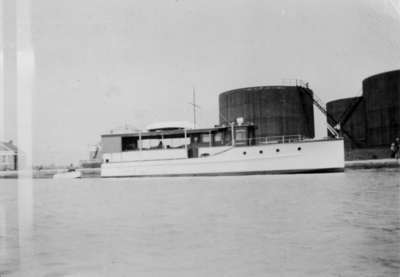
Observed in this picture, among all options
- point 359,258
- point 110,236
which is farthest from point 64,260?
point 359,258

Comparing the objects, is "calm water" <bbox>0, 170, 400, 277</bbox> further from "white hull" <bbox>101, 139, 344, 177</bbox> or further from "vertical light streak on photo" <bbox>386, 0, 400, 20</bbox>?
"white hull" <bbox>101, 139, 344, 177</bbox>

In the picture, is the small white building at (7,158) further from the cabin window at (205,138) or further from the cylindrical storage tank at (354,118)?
the cylindrical storage tank at (354,118)

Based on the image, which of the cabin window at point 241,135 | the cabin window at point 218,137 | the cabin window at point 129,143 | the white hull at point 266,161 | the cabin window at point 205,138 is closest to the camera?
the white hull at point 266,161

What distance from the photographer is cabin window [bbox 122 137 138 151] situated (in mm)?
28781

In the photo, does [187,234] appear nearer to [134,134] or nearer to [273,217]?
[273,217]

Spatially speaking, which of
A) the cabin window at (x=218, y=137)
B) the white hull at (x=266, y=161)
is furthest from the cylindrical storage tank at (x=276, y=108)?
the white hull at (x=266, y=161)

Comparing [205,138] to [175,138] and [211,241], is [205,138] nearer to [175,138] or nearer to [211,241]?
[175,138]

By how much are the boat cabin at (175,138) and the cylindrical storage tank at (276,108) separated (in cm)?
1171

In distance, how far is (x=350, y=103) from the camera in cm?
3878

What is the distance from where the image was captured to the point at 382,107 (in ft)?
102

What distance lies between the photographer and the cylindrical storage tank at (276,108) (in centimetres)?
3694

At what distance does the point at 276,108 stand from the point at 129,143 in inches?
598

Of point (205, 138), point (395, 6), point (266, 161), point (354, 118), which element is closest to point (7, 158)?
point (205, 138)

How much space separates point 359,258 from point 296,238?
1062mm
